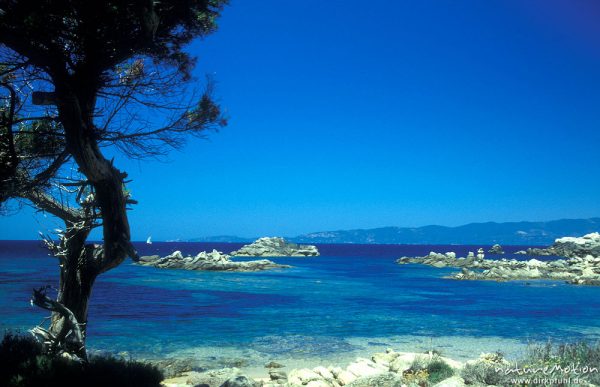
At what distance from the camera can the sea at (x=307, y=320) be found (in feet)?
56.0

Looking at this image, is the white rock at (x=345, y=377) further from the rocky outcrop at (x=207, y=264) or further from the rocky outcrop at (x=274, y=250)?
the rocky outcrop at (x=274, y=250)

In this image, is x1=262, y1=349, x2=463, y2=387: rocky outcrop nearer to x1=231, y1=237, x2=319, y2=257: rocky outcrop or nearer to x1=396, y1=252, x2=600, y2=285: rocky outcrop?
x1=396, y1=252, x2=600, y2=285: rocky outcrop

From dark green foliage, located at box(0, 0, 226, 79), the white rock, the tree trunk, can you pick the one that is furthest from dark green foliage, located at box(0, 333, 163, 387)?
the white rock

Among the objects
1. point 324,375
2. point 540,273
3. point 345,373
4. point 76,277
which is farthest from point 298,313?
point 540,273

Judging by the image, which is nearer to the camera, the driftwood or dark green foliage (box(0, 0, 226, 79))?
dark green foliage (box(0, 0, 226, 79))

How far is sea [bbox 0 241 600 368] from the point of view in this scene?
672 inches

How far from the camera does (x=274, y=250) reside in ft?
393

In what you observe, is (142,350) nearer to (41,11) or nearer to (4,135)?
(4,135)

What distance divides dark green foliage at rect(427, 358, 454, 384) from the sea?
4120mm

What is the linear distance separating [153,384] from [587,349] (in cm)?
956

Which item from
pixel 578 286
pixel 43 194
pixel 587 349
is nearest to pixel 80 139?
pixel 43 194

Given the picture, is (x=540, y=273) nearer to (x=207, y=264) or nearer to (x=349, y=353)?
(x=207, y=264)

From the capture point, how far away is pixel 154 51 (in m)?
7.54

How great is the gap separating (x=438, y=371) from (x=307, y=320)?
42.8ft
